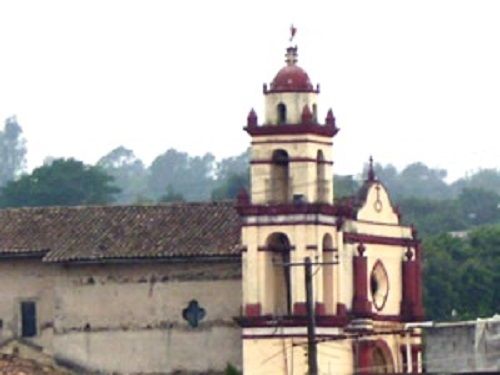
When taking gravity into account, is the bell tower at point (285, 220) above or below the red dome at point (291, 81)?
below

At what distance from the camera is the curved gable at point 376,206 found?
3816 inches

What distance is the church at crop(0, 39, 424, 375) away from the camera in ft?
309

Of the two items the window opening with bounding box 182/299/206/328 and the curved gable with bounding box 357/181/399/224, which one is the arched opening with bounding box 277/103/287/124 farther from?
the window opening with bounding box 182/299/206/328

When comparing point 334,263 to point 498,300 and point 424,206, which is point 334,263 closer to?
point 498,300

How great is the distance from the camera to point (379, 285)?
97562 mm

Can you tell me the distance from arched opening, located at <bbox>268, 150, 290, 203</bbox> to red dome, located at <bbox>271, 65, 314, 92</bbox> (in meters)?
1.72

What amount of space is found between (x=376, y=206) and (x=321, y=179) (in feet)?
10.2

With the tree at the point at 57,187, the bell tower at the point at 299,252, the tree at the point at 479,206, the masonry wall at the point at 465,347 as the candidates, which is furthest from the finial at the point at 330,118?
the tree at the point at 479,206

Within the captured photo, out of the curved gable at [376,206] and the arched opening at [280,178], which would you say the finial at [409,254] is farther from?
the arched opening at [280,178]

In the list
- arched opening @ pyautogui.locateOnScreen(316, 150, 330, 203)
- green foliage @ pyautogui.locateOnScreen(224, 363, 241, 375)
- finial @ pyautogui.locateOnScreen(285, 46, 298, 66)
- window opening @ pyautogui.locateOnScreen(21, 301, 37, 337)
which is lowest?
green foliage @ pyautogui.locateOnScreen(224, 363, 241, 375)

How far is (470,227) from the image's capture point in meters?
172

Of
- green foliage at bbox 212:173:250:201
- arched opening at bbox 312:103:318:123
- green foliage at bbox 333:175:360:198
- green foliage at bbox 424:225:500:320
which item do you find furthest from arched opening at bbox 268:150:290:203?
green foliage at bbox 333:175:360:198

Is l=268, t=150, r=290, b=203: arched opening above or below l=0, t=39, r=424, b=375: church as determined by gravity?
above

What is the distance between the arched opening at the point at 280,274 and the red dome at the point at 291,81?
13.1ft
